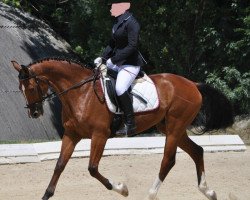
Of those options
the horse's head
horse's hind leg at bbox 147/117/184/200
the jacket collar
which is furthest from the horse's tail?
the horse's head

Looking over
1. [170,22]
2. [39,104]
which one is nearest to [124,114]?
[39,104]

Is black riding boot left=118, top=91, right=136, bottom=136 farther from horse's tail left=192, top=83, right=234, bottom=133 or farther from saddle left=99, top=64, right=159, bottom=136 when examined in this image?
horse's tail left=192, top=83, right=234, bottom=133

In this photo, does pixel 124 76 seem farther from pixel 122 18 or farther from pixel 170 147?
pixel 170 147

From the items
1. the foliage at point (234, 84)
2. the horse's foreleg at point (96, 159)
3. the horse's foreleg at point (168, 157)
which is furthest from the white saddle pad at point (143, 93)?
the foliage at point (234, 84)

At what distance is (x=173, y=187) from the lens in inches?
328

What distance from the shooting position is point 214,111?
8453mm

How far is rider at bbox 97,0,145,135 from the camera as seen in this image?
7020mm

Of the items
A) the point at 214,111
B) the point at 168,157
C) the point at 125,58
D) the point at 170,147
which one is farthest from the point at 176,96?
the point at 214,111

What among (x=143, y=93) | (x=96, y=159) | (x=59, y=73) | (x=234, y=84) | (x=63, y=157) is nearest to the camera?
(x=96, y=159)

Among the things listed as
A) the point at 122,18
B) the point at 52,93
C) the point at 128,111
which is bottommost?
the point at 128,111

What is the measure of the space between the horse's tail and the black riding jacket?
57.0 inches

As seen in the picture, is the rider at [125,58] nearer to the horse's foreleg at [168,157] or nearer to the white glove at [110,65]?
the white glove at [110,65]

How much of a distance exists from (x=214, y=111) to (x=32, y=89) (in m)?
2.72

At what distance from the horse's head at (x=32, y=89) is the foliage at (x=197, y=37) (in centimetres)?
762
